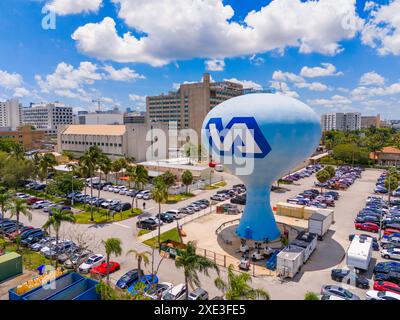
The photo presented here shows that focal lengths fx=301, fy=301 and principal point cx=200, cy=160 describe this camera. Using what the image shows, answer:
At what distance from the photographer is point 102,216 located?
4522 cm

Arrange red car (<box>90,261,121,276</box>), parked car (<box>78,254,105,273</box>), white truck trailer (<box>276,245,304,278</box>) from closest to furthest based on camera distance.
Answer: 1. white truck trailer (<box>276,245,304,278</box>)
2. red car (<box>90,261,121,276</box>)
3. parked car (<box>78,254,105,273</box>)

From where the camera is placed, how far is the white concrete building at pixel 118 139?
87125 mm

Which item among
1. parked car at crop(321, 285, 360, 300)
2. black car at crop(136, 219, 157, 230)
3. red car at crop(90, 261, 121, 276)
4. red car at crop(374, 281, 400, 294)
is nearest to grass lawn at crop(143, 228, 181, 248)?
black car at crop(136, 219, 157, 230)

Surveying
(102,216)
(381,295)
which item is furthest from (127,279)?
(102,216)

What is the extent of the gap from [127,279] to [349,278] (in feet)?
62.2

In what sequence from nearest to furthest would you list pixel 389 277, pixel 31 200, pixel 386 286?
pixel 386 286 → pixel 389 277 → pixel 31 200

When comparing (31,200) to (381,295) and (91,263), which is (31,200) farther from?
(381,295)

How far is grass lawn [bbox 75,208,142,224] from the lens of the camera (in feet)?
142

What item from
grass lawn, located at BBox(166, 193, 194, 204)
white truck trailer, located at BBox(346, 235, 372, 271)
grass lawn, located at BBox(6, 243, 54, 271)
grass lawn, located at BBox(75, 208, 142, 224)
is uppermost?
white truck trailer, located at BBox(346, 235, 372, 271)

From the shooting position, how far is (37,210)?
162ft

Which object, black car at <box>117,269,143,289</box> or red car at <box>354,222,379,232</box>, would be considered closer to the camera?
black car at <box>117,269,143,289</box>

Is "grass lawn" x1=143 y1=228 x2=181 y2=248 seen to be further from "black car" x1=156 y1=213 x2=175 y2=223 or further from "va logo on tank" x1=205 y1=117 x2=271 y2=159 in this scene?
"va logo on tank" x1=205 y1=117 x2=271 y2=159

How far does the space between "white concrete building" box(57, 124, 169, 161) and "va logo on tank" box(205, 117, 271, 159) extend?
59.2 m

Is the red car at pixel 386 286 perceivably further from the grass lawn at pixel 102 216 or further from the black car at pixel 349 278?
the grass lawn at pixel 102 216
